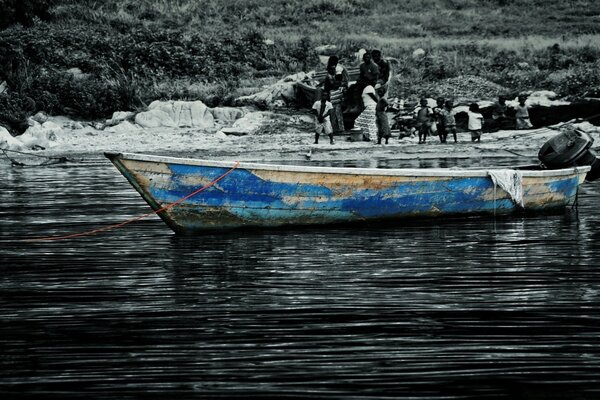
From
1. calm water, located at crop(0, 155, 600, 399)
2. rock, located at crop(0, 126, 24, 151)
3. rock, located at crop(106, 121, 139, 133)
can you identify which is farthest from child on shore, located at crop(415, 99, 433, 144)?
calm water, located at crop(0, 155, 600, 399)

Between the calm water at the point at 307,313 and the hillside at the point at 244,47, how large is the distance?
16091mm

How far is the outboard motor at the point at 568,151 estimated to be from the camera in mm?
13219

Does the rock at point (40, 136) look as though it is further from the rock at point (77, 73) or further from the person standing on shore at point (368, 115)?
the person standing on shore at point (368, 115)

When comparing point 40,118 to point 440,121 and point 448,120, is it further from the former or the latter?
point 448,120

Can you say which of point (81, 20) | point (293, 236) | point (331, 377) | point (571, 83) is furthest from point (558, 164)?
point (81, 20)

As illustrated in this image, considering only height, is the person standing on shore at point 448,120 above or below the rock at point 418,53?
below

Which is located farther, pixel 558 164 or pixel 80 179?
pixel 80 179

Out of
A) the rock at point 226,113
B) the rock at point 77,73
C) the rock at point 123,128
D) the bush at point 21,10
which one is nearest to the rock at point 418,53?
the rock at point 226,113

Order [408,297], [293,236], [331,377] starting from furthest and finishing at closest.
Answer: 1. [293,236]
2. [408,297]
3. [331,377]

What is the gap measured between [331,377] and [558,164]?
26.9 feet

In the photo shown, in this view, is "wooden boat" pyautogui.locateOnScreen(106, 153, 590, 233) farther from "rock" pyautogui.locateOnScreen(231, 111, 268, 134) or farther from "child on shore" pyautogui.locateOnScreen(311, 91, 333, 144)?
"rock" pyautogui.locateOnScreen(231, 111, 268, 134)

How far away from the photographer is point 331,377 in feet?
19.4

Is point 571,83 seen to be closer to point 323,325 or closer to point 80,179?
point 80,179

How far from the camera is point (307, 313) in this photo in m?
7.52
